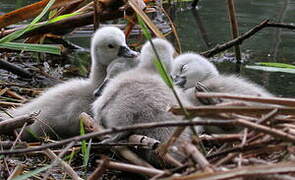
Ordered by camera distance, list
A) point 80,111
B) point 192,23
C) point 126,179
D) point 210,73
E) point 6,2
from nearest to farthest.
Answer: point 126,179, point 80,111, point 210,73, point 192,23, point 6,2

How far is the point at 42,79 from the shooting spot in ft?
15.2

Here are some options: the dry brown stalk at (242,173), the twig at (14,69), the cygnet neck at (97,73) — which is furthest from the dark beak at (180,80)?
the dry brown stalk at (242,173)

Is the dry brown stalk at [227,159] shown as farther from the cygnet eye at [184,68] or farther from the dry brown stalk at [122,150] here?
the cygnet eye at [184,68]

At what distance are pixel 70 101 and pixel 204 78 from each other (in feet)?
2.55

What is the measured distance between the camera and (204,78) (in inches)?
145

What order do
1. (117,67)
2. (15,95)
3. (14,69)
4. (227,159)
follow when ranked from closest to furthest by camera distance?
(227,159) < (117,67) < (15,95) < (14,69)

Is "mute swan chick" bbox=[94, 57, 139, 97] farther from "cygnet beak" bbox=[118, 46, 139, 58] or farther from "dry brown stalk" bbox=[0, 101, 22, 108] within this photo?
"dry brown stalk" bbox=[0, 101, 22, 108]

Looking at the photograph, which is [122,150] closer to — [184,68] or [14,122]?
[14,122]

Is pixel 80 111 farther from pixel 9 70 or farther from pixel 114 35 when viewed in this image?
pixel 9 70

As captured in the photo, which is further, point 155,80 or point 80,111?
point 80,111

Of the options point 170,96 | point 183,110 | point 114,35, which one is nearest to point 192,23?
point 114,35

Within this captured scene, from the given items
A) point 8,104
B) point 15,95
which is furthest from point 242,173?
point 15,95

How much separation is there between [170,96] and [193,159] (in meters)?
0.94

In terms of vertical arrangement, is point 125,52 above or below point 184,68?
above
